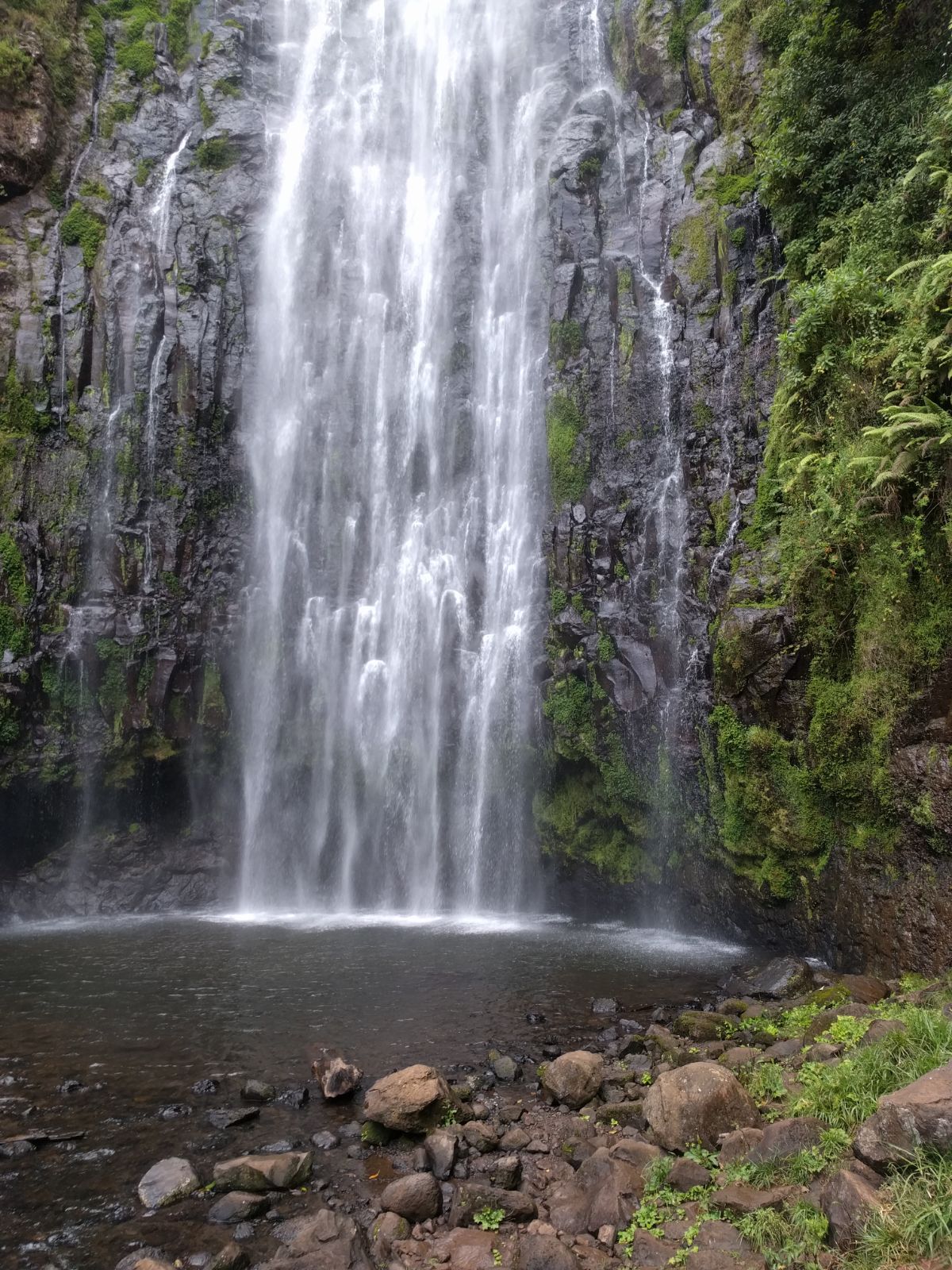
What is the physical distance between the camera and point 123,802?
19.5 meters

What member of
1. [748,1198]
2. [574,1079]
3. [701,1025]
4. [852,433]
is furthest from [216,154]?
Result: [748,1198]

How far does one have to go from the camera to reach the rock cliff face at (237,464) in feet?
49.6

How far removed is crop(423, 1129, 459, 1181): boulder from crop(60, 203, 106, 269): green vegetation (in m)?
22.3

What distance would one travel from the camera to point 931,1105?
4043mm

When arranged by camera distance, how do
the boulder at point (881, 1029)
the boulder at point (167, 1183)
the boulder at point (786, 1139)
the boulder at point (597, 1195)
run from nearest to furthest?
the boulder at point (786, 1139) → the boulder at point (597, 1195) → the boulder at point (881, 1029) → the boulder at point (167, 1183)

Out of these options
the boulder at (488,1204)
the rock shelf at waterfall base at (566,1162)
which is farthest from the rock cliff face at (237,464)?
the boulder at (488,1204)

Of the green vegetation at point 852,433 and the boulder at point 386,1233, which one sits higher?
the green vegetation at point 852,433

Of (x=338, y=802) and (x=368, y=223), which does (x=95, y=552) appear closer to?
(x=338, y=802)

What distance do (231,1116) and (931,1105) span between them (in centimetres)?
554

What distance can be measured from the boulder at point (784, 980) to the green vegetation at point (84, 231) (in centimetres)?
2229

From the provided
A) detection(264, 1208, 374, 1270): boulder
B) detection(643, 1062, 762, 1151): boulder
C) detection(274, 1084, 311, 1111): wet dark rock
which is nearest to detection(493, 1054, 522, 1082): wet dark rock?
detection(274, 1084, 311, 1111): wet dark rock

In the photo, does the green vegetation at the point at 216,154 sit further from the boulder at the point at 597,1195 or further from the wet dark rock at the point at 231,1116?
the boulder at the point at 597,1195

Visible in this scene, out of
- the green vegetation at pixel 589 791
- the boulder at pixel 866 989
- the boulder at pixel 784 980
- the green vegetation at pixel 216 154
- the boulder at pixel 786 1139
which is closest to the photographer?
the boulder at pixel 786 1139

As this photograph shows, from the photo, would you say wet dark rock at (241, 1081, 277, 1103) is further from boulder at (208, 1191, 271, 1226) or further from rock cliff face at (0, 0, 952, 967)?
rock cliff face at (0, 0, 952, 967)
